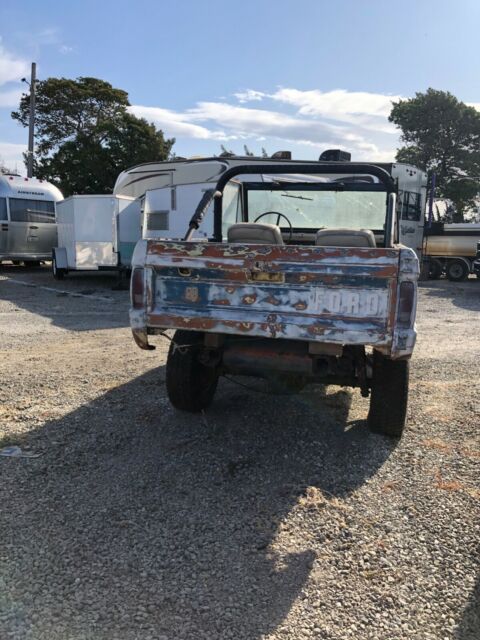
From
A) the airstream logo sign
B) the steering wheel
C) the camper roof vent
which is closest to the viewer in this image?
the steering wheel

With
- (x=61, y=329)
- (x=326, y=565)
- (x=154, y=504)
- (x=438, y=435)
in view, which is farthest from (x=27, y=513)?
(x=61, y=329)

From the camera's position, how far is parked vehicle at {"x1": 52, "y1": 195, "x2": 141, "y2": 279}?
537 inches

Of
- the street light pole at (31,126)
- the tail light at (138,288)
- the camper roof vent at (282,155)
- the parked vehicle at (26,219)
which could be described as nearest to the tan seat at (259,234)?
the tail light at (138,288)

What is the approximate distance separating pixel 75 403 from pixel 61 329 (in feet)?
13.5

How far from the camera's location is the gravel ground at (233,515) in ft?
7.94

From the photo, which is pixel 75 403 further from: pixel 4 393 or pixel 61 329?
pixel 61 329

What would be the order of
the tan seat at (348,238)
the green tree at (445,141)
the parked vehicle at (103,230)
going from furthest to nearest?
the green tree at (445,141), the parked vehicle at (103,230), the tan seat at (348,238)

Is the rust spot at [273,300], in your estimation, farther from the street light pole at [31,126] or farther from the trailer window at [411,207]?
the street light pole at [31,126]

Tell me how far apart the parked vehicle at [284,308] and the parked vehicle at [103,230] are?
30.1 feet

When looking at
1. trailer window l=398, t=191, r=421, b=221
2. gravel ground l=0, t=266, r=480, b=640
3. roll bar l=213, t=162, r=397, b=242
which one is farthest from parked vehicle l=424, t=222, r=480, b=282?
roll bar l=213, t=162, r=397, b=242

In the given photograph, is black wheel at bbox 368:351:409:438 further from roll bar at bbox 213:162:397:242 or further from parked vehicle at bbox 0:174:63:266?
parked vehicle at bbox 0:174:63:266

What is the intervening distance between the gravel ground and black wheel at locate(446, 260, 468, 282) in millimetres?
13375

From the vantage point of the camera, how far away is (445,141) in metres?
34.6

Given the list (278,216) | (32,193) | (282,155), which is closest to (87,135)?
(32,193)
